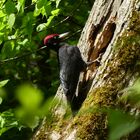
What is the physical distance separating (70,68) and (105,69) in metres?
1.11

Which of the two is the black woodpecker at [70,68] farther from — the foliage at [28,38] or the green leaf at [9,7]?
the green leaf at [9,7]

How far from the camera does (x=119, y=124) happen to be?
0.59m

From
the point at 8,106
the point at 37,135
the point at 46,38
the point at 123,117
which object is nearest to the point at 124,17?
the point at 37,135

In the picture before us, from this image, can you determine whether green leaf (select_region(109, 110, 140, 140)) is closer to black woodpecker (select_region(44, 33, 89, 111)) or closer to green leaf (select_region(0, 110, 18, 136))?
black woodpecker (select_region(44, 33, 89, 111))

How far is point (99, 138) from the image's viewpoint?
2609 millimetres

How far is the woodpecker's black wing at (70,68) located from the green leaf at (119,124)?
2.58 m

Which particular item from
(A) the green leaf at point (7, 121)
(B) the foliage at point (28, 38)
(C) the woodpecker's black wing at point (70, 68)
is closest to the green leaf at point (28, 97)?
(B) the foliage at point (28, 38)

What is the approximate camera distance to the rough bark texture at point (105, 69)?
8.66ft

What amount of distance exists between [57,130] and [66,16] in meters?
2.63

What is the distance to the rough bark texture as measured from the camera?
2.64 m

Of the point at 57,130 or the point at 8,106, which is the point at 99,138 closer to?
the point at 57,130

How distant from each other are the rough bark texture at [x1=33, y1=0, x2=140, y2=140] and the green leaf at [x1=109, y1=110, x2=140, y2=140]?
1.66 metres

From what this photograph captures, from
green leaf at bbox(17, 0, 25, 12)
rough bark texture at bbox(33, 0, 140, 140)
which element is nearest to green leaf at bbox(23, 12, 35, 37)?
green leaf at bbox(17, 0, 25, 12)

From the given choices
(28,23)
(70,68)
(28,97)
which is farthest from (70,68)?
(28,97)
